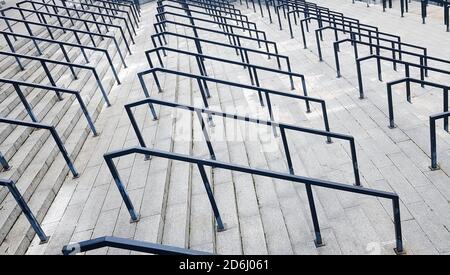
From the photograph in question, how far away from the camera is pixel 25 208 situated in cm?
378

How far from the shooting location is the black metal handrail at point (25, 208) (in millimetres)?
3647

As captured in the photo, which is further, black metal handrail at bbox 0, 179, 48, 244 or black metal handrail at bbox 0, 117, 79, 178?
black metal handrail at bbox 0, 117, 79, 178

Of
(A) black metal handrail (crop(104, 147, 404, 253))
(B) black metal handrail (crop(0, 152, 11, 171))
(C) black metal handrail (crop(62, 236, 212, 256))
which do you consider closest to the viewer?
(C) black metal handrail (crop(62, 236, 212, 256))

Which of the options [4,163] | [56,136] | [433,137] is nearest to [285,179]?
[433,137]

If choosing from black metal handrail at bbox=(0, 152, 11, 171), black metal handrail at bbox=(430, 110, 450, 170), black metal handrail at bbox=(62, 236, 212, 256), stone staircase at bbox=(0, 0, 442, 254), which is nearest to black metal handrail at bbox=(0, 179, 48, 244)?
stone staircase at bbox=(0, 0, 442, 254)

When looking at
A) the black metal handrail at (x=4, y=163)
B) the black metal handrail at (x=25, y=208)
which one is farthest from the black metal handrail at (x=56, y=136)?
the black metal handrail at (x=25, y=208)

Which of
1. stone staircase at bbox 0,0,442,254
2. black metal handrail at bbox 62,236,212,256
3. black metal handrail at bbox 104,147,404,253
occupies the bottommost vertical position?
stone staircase at bbox 0,0,442,254

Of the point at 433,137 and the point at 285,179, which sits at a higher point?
the point at 285,179

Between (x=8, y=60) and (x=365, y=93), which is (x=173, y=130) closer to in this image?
(x=365, y=93)

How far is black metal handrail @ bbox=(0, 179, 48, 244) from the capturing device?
3647 mm

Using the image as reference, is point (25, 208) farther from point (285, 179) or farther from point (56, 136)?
point (285, 179)

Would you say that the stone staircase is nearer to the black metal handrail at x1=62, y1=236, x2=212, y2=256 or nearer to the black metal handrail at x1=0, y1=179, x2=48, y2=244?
the black metal handrail at x1=0, y1=179, x2=48, y2=244

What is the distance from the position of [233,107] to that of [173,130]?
1.60 metres
